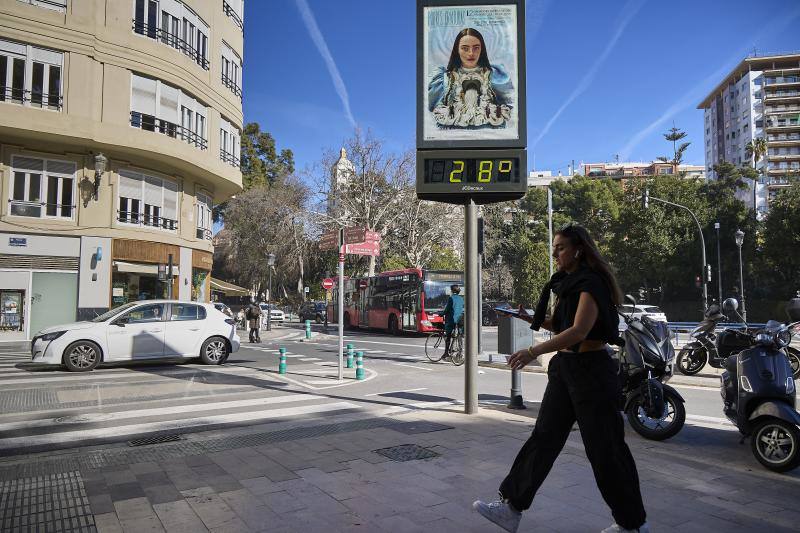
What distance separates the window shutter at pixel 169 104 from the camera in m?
22.2

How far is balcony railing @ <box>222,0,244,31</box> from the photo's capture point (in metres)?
26.8

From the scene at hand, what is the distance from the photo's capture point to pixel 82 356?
1209cm

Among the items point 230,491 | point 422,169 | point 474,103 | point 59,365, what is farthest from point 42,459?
point 59,365

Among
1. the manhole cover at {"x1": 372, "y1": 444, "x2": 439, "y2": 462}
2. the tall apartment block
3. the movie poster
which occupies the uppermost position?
the tall apartment block

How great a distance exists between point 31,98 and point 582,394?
74.4 feet

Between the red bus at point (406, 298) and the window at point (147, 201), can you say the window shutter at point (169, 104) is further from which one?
the red bus at point (406, 298)

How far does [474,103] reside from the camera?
7246 millimetres

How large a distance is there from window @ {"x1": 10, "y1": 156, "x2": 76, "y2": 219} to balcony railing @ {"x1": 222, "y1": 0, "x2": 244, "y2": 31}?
1088 cm

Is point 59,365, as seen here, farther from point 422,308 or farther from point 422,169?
point 422,308

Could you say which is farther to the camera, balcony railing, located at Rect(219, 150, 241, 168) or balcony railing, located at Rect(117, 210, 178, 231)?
balcony railing, located at Rect(219, 150, 241, 168)

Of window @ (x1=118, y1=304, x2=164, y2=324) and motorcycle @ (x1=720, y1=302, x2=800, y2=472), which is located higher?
window @ (x1=118, y1=304, x2=164, y2=324)

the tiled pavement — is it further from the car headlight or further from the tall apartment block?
the tall apartment block

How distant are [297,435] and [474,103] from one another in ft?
15.1

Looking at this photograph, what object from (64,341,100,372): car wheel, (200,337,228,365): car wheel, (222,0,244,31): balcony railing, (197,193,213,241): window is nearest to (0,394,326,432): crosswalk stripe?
(64,341,100,372): car wheel
